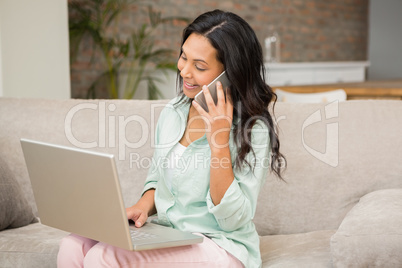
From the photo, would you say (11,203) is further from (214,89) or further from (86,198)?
(214,89)

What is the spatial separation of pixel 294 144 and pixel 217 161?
2.44ft

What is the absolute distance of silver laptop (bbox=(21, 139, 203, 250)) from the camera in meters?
1.34

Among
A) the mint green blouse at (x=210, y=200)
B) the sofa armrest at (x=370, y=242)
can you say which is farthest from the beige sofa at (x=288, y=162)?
the mint green blouse at (x=210, y=200)

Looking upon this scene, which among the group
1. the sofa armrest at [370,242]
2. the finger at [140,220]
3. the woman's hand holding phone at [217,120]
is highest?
the woman's hand holding phone at [217,120]

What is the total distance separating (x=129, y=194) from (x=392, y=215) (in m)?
1.02

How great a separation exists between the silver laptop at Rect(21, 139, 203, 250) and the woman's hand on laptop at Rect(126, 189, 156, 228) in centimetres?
7

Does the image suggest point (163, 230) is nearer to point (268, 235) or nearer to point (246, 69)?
point (246, 69)

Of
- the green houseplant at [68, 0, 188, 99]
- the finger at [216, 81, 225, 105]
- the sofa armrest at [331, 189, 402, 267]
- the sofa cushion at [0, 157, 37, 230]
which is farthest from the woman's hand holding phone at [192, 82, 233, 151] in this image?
the green houseplant at [68, 0, 188, 99]

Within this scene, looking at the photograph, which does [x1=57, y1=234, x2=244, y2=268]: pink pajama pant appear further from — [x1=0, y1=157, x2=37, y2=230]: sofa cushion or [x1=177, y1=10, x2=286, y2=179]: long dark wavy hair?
[x1=0, y1=157, x2=37, y2=230]: sofa cushion

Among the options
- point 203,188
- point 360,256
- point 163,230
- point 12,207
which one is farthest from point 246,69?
point 12,207

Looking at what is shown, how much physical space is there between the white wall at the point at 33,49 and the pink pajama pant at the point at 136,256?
6.71 feet

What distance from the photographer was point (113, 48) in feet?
18.3

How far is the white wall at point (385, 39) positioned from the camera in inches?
325

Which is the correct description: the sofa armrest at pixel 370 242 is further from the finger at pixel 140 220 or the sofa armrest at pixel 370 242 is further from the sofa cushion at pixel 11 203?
the sofa cushion at pixel 11 203
